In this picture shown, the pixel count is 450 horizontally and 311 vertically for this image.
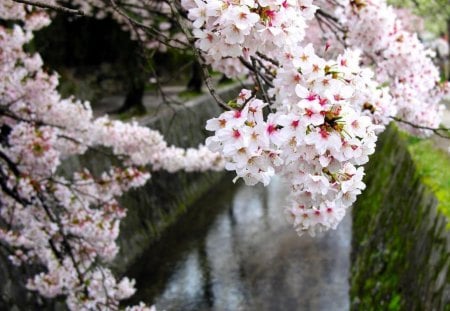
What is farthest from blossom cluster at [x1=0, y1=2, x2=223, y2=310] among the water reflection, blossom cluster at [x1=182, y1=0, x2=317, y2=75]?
blossom cluster at [x1=182, y1=0, x2=317, y2=75]

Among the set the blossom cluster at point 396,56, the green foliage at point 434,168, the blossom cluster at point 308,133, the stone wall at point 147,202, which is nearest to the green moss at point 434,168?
the green foliage at point 434,168

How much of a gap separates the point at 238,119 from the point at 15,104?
187 inches

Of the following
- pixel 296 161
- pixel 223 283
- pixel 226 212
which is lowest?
pixel 296 161

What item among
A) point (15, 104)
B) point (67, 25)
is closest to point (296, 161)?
point (15, 104)

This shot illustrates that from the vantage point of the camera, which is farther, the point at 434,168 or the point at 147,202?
the point at 147,202

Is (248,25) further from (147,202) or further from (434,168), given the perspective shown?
(147,202)

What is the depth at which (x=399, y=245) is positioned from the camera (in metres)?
6.75

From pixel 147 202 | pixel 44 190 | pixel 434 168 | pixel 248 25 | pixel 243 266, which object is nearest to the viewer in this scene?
pixel 248 25

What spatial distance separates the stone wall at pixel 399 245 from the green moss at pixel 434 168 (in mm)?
89

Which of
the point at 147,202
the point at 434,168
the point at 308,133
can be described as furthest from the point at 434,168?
the point at 147,202

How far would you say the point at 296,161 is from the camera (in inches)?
84.4

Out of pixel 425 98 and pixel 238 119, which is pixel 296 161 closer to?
pixel 238 119

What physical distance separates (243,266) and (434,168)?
473 cm

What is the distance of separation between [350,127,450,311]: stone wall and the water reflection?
0.68 metres
